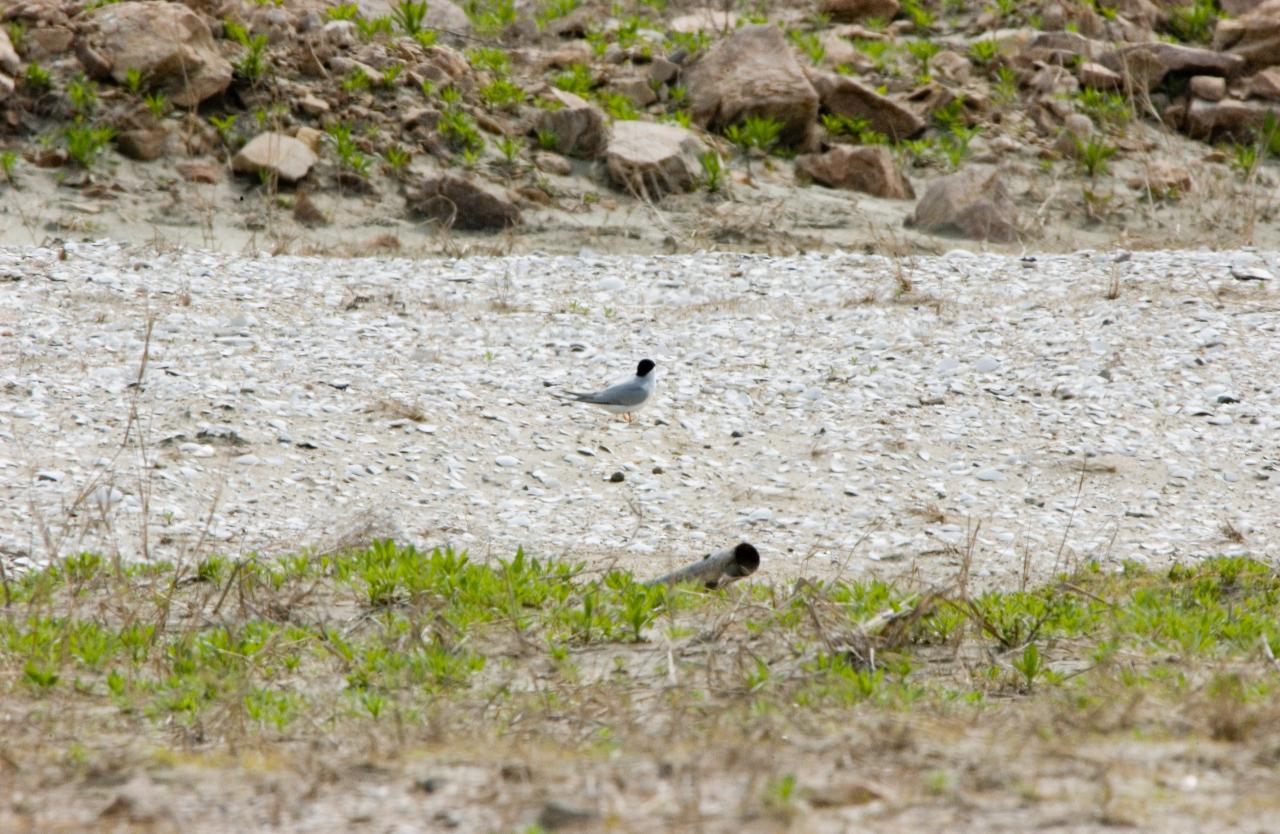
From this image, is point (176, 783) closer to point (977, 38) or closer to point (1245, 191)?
point (1245, 191)

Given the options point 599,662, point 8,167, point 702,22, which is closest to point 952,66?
point 702,22

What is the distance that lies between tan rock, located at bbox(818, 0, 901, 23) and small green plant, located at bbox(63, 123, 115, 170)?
970cm

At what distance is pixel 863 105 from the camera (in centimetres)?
1619

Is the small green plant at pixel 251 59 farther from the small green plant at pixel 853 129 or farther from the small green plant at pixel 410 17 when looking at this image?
the small green plant at pixel 853 129

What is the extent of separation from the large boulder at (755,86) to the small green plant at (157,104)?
19.0 ft

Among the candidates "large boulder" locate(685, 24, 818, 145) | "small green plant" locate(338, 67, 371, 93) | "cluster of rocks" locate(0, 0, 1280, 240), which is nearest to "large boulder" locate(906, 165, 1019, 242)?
"cluster of rocks" locate(0, 0, 1280, 240)

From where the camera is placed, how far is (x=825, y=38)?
1814cm

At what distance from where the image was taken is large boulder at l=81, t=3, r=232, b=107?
14125 mm

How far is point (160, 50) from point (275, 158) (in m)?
1.74

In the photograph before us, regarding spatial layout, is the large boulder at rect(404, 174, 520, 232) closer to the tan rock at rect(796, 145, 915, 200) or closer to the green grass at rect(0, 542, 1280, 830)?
the tan rock at rect(796, 145, 915, 200)

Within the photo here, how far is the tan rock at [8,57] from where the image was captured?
13844 millimetres

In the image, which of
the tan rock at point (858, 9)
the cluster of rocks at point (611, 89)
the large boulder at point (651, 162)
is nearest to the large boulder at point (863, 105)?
the cluster of rocks at point (611, 89)

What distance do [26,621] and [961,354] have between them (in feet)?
21.9

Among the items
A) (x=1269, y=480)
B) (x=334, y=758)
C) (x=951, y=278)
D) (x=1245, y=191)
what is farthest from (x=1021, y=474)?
(x=1245, y=191)
